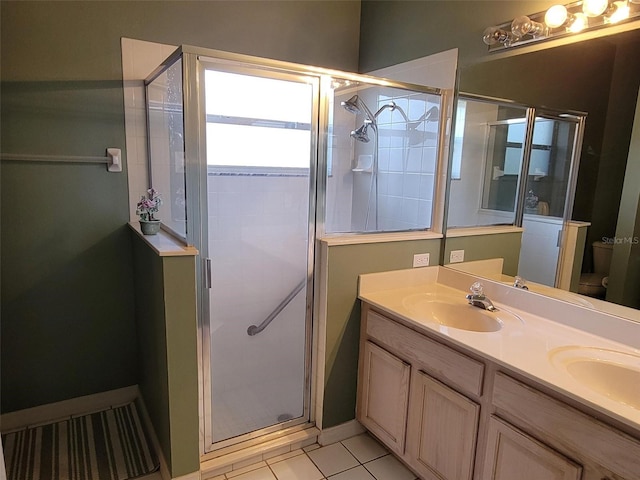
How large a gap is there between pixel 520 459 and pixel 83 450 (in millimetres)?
2036

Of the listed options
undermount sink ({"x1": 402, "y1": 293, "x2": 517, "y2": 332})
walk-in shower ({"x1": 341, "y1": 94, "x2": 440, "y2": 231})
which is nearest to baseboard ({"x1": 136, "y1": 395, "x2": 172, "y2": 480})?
undermount sink ({"x1": 402, "y1": 293, "x2": 517, "y2": 332})

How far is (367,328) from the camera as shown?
220cm

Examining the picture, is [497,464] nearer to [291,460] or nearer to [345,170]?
[291,460]

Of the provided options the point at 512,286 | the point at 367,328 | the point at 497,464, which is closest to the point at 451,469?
the point at 497,464

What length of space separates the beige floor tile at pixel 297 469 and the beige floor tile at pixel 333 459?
4cm

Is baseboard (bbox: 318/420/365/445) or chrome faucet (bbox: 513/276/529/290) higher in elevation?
chrome faucet (bbox: 513/276/529/290)

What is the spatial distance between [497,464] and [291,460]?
104 centimetres

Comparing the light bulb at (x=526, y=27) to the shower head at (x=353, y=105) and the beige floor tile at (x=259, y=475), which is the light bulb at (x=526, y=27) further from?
the beige floor tile at (x=259, y=475)

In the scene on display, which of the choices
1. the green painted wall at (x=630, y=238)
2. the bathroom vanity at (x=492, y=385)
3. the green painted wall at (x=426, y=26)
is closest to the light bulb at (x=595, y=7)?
the green painted wall at (x=426, y=26)

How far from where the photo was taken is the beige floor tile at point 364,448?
7.20 feet

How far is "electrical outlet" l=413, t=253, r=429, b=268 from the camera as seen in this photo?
2.33 m

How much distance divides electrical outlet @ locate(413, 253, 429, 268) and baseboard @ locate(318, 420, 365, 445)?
93 cm

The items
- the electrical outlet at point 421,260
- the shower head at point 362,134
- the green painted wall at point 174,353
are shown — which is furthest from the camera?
the shower head at point 362,134

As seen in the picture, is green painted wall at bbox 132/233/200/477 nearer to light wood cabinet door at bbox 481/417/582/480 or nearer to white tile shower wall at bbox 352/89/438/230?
white tile shower wall at bbox 352/89/438/230
